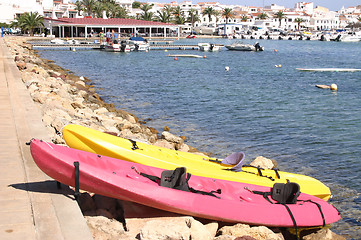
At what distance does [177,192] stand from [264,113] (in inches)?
559

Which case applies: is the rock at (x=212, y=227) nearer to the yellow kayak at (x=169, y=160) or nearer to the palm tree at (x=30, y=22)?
the yellow kayak at (x=169, y=160)

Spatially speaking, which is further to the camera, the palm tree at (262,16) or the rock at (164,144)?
the palm tree at (262,16)

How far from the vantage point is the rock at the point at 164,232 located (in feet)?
18.0

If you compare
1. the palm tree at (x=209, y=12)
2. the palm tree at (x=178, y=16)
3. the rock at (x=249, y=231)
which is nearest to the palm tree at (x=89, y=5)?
the palm tree at (x=178, y=16)

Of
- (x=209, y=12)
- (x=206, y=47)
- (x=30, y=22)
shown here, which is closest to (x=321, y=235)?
(x=206, y=47)

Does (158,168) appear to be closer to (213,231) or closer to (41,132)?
(213,231)

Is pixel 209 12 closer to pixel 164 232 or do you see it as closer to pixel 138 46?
pixel 138 46

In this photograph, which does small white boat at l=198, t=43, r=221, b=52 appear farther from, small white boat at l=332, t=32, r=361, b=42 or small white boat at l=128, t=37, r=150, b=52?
small white boat at l=332, t=32, r=361, b=42

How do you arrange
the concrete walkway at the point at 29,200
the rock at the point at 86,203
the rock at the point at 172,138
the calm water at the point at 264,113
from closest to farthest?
the concrete walkway at the point at 29,200
the rock at the point at 86,203
the calm water at the point at 264,113
the rock at the point at 172,138

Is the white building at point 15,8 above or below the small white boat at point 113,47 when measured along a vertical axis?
above

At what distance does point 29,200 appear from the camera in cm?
590

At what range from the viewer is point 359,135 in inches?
639

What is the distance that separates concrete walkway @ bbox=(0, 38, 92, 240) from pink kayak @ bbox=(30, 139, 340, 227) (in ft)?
1.18

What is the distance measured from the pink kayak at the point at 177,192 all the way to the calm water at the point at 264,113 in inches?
72.6
